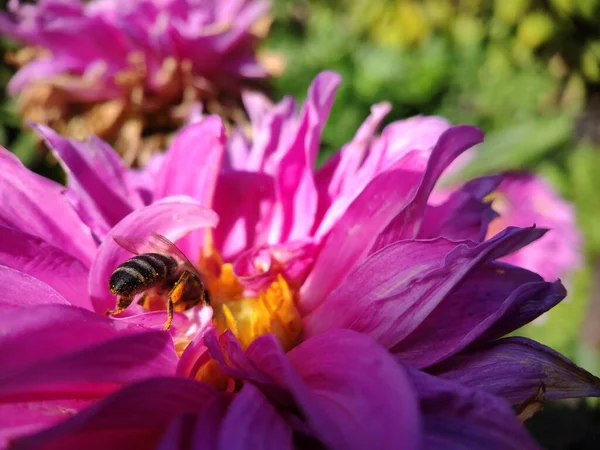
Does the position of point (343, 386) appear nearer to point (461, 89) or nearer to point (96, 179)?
point (96, 179)

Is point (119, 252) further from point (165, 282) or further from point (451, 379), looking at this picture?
point (451, 379)

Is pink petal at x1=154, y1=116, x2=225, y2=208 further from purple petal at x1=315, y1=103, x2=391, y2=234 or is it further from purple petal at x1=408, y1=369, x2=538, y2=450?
purple petal at x1=408, y1=369, x2=538, y2=450

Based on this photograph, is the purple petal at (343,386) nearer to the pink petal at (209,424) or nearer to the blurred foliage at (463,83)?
the pink petal at (209,424)

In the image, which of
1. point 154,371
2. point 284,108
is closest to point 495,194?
point 284,108

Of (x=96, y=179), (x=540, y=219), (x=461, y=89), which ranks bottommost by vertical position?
(x=540, y=219)

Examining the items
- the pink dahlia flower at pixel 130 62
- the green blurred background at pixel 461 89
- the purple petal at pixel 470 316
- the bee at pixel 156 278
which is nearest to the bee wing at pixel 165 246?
the bee at pixel 156 278

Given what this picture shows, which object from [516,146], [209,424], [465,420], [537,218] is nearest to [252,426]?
[209,424]
